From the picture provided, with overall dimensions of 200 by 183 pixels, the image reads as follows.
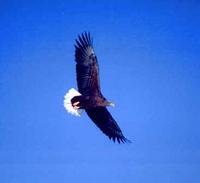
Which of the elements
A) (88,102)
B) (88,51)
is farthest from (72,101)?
(88,51)

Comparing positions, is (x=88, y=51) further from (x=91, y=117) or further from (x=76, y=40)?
(x=91, y=117)

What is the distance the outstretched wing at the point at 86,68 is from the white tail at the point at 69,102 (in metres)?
0.16

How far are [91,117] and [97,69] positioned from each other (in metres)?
0.94

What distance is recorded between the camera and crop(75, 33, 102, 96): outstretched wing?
35.2ft

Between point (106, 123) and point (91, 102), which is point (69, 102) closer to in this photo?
point (91, 102)

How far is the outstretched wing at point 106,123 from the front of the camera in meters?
11.0

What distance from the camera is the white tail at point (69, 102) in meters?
10.8

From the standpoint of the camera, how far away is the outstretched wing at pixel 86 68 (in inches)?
423

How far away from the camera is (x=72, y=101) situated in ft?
35.4

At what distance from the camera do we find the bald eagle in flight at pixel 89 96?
10719mm

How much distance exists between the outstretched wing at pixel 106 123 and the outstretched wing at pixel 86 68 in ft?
1.39

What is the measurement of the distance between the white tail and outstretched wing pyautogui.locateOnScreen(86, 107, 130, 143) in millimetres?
267

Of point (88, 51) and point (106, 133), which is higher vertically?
point (88, 51)

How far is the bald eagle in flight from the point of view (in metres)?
10.7
